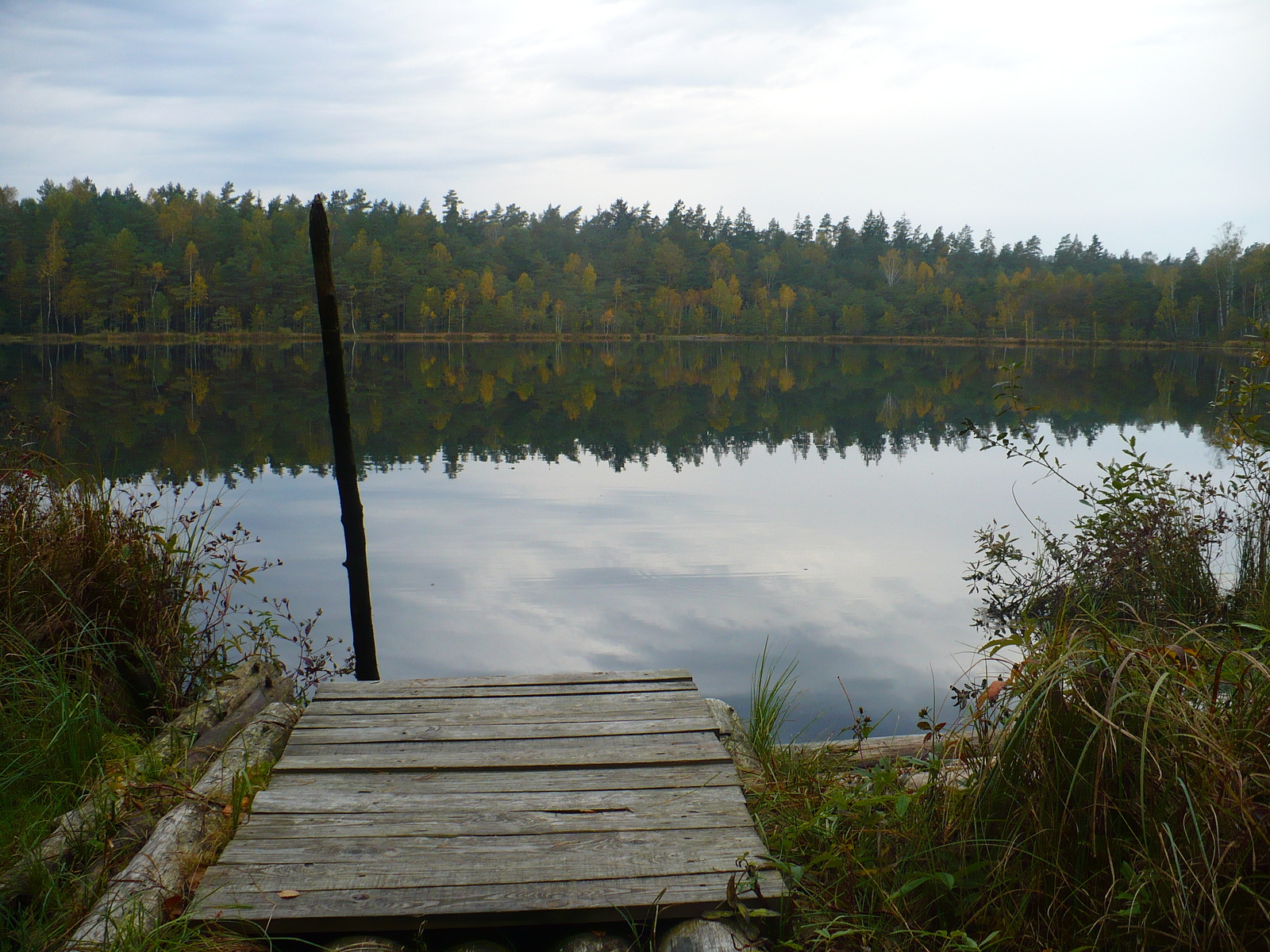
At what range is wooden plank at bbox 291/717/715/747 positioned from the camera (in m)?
3.34

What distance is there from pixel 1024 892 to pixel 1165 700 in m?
0.58

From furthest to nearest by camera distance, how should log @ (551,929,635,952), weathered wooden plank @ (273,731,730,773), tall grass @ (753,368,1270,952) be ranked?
weathered wooden plank @ (273,731,730,773)
log @ (551,929,635,952)
tall grass @ (753,368,1270,952)

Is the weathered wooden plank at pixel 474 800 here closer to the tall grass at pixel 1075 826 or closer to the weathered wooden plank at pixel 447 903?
the tall grass at pixel 1075 826

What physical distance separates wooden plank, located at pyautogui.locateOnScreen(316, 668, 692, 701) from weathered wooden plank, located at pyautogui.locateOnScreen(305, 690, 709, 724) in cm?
16

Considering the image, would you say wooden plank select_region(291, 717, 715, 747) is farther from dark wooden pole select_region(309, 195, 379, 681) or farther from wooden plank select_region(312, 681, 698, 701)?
dark wooden pole select_region(309, 195, 379, 681)

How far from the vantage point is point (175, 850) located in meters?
2.50

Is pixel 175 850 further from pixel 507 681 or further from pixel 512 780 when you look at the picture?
pixel 507 681

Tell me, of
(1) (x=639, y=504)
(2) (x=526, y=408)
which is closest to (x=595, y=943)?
(1) (x=639, y=504)

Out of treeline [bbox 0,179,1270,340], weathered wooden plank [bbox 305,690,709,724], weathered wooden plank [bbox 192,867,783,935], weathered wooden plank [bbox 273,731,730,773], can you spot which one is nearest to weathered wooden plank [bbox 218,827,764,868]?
weathered wooden plank [bbox 192,867,783,935]

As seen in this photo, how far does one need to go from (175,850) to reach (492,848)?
88cm

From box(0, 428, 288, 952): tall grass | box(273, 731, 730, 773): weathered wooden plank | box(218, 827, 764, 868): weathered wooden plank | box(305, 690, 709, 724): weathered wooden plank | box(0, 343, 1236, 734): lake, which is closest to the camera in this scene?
box(218, 827, 764, 868): weathered wooden plank

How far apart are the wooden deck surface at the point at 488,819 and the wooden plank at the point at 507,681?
190 mm

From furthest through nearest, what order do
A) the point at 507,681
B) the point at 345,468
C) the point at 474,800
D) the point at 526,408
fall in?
1. the point at 526,408
2. the point at 345,468
3. the point at 507,681
4. the point at 474,800

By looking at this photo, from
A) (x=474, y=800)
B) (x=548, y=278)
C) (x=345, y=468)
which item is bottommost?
(x=474, y=800)
